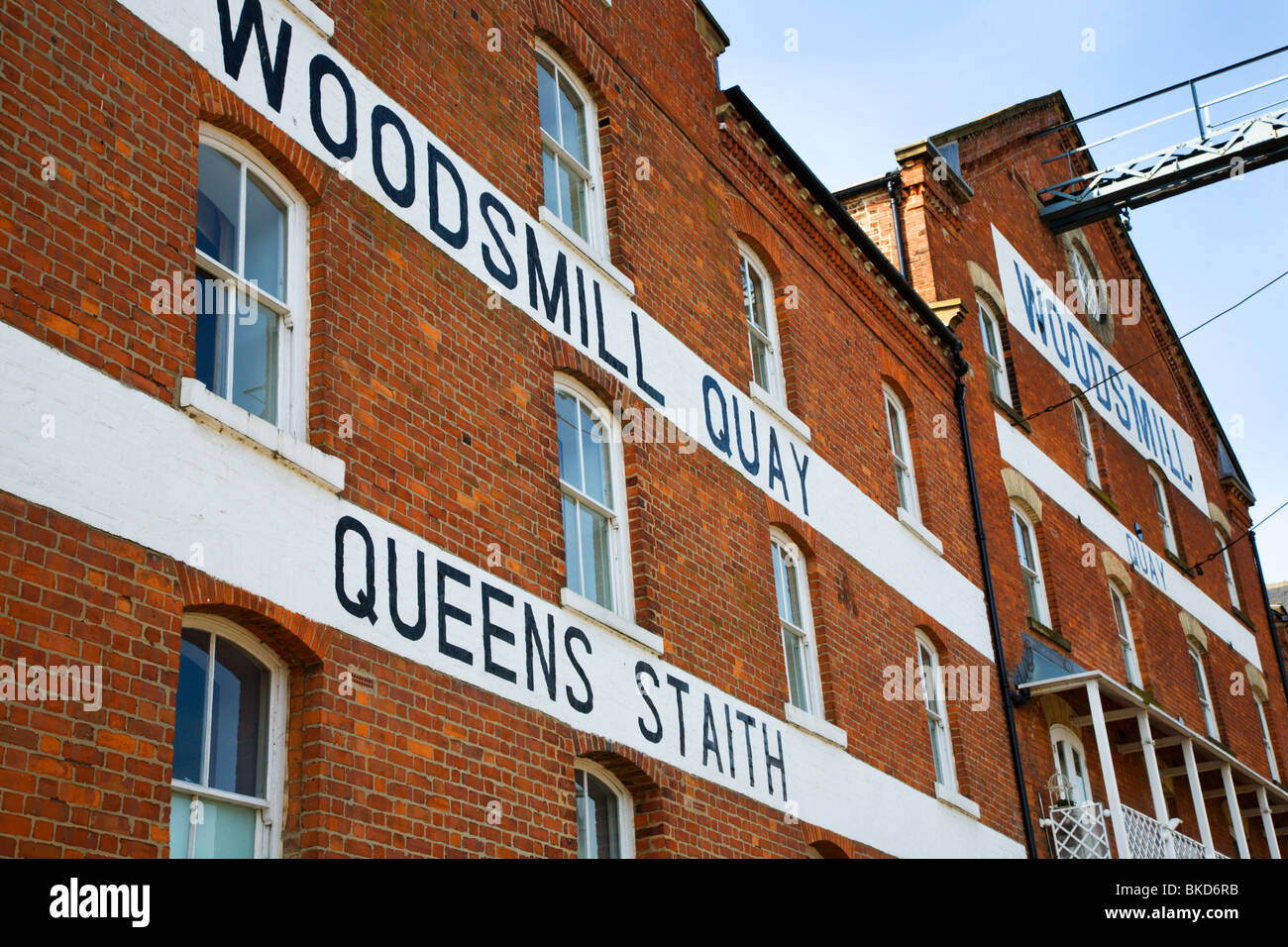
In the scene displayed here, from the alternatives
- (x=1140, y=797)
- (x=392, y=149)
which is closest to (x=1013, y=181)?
(x=1140, y=797)

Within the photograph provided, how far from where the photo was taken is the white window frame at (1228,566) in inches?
1232

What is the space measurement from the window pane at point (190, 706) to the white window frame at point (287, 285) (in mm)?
1488

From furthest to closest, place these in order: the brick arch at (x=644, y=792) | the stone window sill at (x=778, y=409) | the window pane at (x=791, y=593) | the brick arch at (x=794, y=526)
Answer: the stone window sill at (x=778, y=409), the window pane at (x=791, y=593), the brick arch at (x=794, y=526), the brick arch at (x=644, y=792)

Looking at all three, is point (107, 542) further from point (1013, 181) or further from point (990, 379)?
point (1013, 181)

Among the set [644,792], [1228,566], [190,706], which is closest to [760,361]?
[644,792]

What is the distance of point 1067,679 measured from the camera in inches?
750

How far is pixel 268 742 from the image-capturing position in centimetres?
867

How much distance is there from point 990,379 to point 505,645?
45.6 feet

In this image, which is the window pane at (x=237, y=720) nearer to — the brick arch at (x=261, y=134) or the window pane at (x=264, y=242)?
the window pane at (x=264, y=242)

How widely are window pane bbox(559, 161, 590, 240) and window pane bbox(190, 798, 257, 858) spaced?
6.57 m

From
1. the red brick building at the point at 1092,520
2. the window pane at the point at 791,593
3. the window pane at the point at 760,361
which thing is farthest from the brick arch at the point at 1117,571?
the window pane at the point at 791,593

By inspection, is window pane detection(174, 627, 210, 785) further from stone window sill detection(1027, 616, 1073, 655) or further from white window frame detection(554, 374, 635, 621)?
stone window sill detection(1027, 616, 1073, 655)

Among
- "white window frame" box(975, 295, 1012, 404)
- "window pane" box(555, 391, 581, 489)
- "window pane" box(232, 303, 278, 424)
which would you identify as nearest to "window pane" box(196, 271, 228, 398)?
"window pane" box(232, 303, 278, 424)
